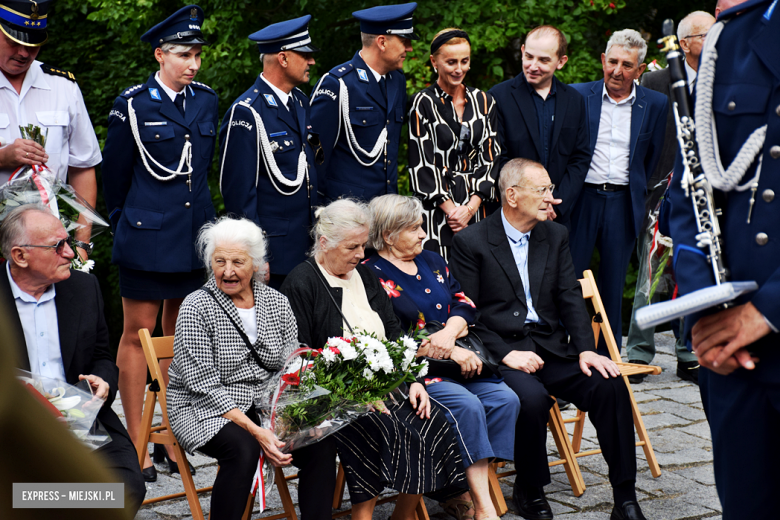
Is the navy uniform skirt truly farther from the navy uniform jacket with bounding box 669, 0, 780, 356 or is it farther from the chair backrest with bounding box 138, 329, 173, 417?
the navy uniform jacket with bounding box 669, 0, 780, 356

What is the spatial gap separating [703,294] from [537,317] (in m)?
2.57

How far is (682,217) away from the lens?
231cm

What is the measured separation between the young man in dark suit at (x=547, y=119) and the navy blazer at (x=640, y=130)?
23 cm

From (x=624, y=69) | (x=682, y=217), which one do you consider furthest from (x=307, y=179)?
(x=682, y=217)

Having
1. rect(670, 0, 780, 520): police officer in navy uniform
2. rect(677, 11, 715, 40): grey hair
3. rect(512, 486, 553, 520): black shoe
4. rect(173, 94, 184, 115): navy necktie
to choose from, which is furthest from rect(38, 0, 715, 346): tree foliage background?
rect(670, 0, 780, 520): police officer in navy uniform

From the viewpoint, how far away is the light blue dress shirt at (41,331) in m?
3.38

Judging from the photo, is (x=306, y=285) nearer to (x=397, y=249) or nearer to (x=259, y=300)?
(x=259, y=300)

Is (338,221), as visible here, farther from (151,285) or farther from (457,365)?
(151,285)

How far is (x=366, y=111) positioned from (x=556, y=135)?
134 cm

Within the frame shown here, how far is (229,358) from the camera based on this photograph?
3.63 meters

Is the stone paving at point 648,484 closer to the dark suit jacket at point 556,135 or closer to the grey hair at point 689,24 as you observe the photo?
the dark suit jacket at point 556,135

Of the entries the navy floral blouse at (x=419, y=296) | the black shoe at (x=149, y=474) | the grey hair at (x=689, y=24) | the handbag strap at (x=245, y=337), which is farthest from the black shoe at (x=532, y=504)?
the grey hair at (x=689, y=24)

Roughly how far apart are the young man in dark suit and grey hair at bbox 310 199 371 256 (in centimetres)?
163

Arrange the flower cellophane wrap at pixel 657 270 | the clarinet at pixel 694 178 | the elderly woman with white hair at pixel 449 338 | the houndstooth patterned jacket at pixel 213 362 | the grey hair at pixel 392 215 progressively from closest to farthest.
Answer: the clarinet at pixel 694 178, the houndstooth patterned jacket at pixel 213 362, the elderly woman with white hair at pixel 449 338, the grey hair at pixel 392 215, the flower cellophane wrap at pixel 657 270
